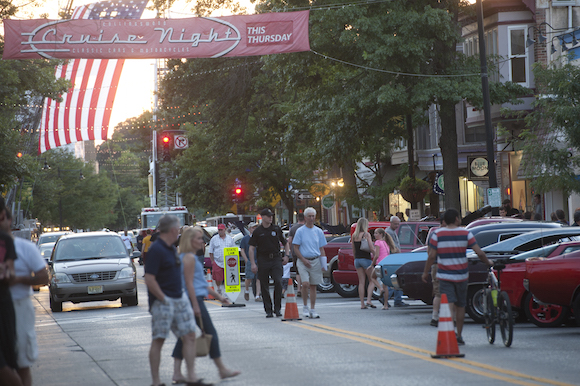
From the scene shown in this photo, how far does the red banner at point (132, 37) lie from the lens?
20.3m

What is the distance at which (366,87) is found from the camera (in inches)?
996

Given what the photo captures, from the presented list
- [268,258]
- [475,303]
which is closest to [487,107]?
[268,258]

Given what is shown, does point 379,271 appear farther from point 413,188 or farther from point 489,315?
point 413,188

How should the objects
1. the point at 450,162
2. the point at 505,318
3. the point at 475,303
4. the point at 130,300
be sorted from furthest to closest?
1. the point at 450,162
2. the point at 130,300
3. the point at 475,303
4. the point at 505,318

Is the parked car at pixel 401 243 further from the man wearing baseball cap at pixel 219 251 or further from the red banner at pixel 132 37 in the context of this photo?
the red banner at pixel 132 37

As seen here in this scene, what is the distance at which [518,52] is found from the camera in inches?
1238

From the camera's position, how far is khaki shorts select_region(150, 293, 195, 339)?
8.02 m

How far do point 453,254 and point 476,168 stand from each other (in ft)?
68.5

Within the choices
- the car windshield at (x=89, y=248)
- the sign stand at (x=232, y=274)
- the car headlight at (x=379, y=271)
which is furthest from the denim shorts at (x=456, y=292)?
the car windshield at (x=89, y=248)

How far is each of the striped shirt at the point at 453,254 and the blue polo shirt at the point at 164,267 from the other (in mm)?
4143

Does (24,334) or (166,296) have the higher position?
(166,296)

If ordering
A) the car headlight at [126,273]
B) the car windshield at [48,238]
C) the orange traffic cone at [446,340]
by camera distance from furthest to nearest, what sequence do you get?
the car windshield at [48,238]
the car headlight at [126,273]
the orange traffic cone at [446,340]

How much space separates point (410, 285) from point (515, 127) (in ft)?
63.1

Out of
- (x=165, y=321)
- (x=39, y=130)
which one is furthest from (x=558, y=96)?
(x=39, y=130)
